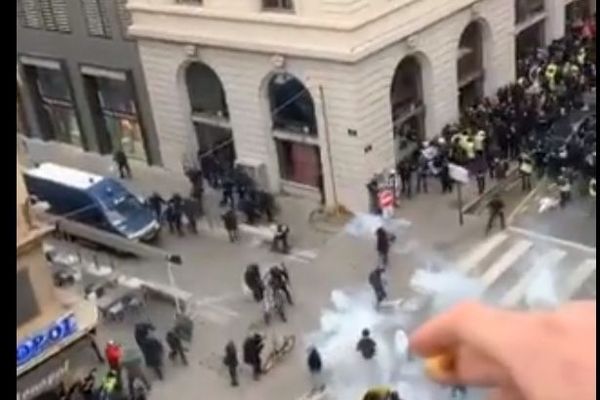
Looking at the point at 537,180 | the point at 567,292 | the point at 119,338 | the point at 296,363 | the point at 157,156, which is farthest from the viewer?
the point at 157,156

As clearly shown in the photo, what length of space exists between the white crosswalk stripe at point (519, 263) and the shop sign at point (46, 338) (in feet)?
26.9

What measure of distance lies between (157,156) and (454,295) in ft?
42.7

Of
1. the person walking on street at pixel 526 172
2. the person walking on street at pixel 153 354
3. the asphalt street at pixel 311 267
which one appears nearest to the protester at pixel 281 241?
the asphalt street at pixel 311 267

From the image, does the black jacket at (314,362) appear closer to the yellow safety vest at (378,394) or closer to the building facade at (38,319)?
the yellow safety vest at (378,394)

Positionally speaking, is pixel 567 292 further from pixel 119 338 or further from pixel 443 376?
pixel 443 376

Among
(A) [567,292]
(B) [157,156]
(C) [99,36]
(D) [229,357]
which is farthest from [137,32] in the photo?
(A) [567,292]

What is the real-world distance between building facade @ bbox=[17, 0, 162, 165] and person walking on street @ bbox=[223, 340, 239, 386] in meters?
12.3

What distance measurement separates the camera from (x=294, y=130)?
2752cm

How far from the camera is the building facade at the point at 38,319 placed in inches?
731

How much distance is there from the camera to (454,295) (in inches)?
833

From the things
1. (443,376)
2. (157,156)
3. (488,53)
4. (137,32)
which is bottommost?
(157,156)

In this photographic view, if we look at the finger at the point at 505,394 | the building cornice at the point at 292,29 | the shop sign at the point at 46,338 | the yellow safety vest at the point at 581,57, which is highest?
the finger at the point at 505,394

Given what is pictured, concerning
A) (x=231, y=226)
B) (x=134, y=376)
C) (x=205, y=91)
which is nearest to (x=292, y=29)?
(x=205, y=91)

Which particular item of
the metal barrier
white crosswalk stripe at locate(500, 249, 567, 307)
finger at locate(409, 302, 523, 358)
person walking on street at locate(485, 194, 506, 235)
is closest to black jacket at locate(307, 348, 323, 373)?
white crosswalk stripe at locate(500, 249, 567, 307)
